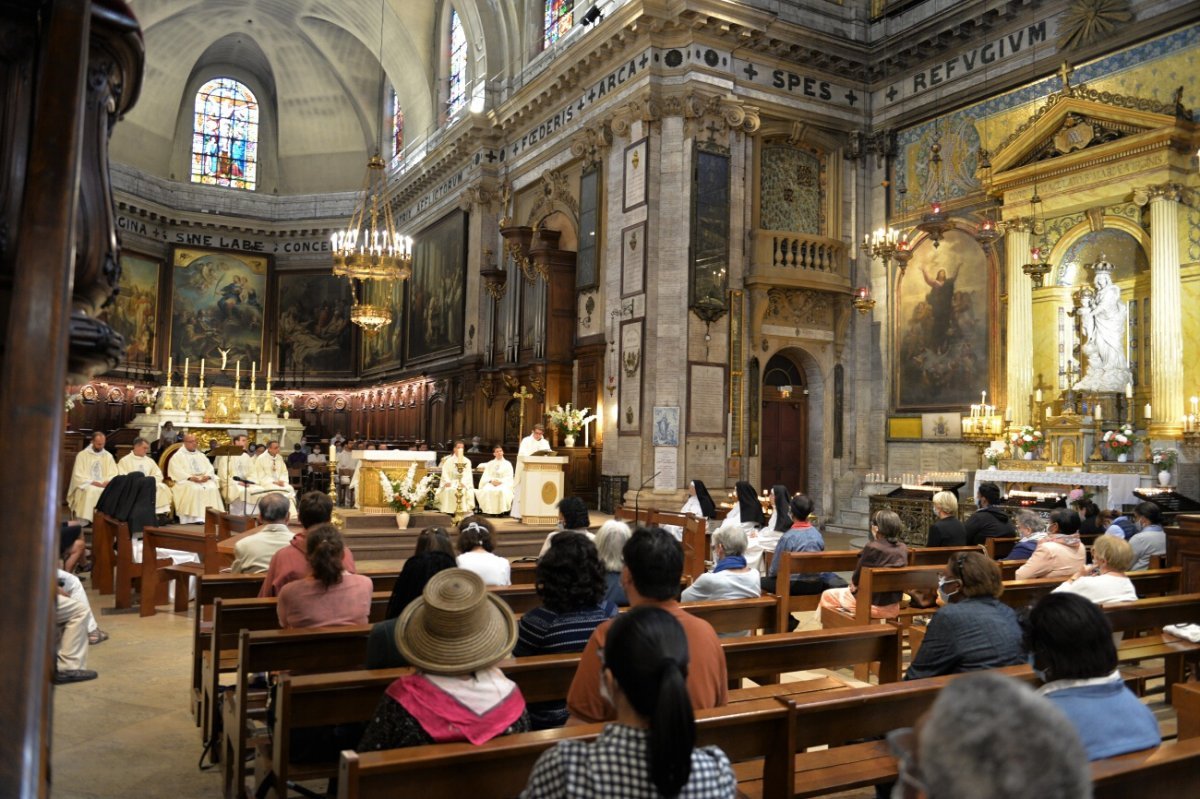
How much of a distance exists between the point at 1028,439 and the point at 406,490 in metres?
9.80

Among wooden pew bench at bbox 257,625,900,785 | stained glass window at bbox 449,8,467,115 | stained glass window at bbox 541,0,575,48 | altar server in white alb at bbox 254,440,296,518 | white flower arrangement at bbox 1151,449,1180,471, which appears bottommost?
wooden pew bench at bbox 257,625,900,785

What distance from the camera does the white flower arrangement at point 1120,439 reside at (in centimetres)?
1294

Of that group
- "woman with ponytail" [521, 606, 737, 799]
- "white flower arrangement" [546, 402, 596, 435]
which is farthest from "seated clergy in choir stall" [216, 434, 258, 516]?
"woman with ponytail" [521, 606, 737, 799]

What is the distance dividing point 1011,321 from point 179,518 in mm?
14327

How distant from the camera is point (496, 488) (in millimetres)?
15930

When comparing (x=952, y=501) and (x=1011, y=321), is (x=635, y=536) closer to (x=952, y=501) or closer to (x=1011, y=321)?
(x=952, y=501)

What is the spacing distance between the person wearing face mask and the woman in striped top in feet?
5.10

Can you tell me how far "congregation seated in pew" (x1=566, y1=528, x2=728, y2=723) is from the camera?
3.08 m

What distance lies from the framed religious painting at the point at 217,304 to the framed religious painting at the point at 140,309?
1.87 ft

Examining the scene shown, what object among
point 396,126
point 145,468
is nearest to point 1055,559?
point 145,468

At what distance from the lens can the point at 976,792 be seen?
130 cm

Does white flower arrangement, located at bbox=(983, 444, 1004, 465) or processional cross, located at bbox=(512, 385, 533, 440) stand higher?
processional cross, located at bbox=(512, 385, 533, 440)

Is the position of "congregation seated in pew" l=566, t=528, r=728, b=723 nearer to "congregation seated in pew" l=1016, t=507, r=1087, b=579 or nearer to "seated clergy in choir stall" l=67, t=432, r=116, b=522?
"congregation seated in pew" l=1016, t=507, r=1087, b=579

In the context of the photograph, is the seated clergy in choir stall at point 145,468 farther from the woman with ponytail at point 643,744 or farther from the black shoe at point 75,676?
the woman with ponytail at point 643,744
